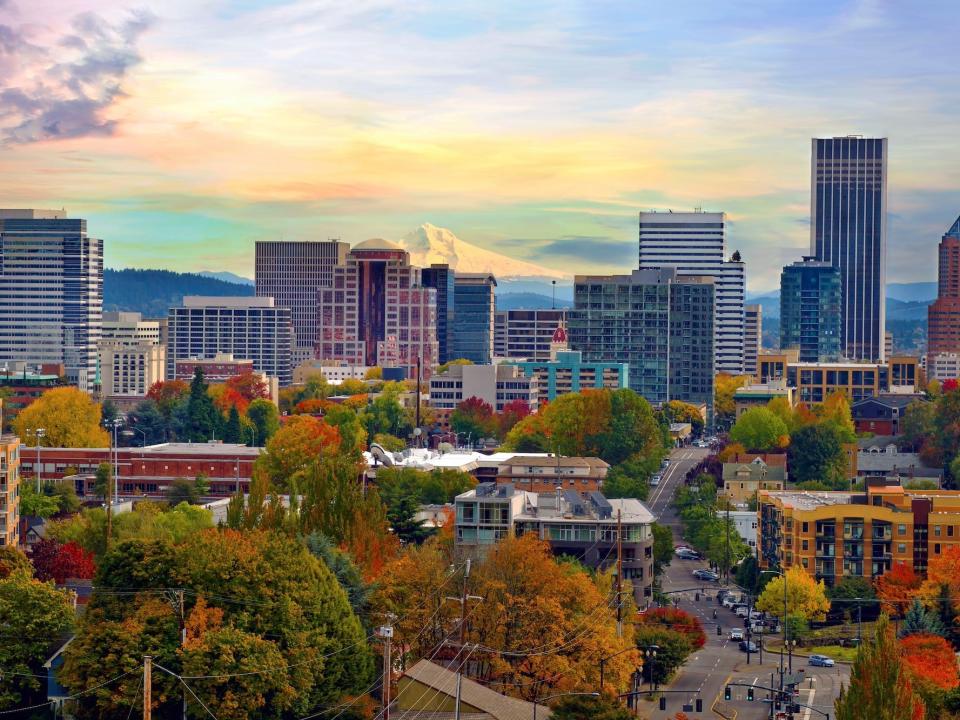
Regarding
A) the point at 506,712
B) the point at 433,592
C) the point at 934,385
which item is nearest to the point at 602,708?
the point at 506,712

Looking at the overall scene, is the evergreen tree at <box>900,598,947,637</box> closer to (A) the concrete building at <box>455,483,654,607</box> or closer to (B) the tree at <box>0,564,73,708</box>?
(A) the concrete building at <box>455,483,654,607</box>

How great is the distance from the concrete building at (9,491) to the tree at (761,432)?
Answer: 66605 millimetres

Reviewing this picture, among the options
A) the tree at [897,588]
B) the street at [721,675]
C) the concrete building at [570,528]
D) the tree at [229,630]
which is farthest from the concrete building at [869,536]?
the tree at [229,630]

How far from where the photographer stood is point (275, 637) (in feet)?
189

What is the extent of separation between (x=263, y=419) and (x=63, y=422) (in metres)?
26.2

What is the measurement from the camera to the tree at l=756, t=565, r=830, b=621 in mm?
82312

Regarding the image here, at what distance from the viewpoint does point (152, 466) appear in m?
125

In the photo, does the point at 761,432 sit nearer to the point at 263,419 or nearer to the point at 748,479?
the point at 748,479

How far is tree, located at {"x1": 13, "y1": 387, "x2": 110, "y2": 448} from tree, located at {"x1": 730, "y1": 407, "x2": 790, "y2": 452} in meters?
45.3

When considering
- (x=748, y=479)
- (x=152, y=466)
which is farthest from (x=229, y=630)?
(x=748, y=479)

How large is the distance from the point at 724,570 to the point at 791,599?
48.7ft

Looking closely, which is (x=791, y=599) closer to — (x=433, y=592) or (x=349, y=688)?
(x=433, y=592)

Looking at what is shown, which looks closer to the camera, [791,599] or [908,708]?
[908,708]

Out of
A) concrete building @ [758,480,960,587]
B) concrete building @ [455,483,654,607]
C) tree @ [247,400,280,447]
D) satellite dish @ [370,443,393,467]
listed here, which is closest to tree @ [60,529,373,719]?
concrete building @ [455,483,654,607]
